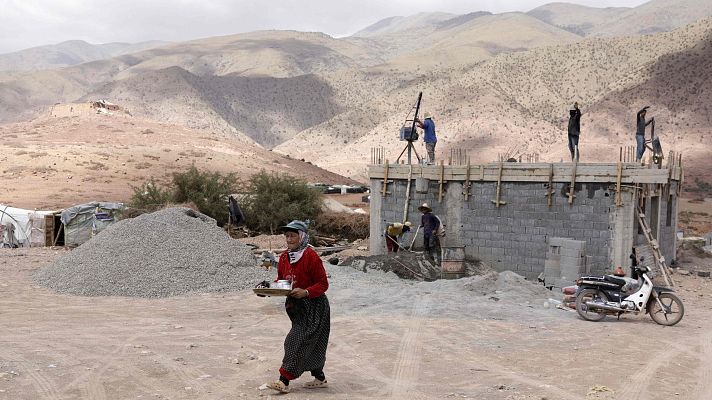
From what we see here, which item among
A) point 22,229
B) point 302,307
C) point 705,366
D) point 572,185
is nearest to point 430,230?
point 572,185

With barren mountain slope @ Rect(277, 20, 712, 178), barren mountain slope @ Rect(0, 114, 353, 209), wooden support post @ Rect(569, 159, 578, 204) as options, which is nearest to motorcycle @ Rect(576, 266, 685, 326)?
wooden support post @ Rect(569, 159, 578, 204)

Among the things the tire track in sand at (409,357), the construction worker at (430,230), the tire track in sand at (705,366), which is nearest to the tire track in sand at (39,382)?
the tire track in sand at (409,357)

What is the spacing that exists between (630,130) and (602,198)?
49.4 metres

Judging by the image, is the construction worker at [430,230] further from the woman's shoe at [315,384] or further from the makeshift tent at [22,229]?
the makeshift tent at [22,229]

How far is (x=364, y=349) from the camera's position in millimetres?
9125

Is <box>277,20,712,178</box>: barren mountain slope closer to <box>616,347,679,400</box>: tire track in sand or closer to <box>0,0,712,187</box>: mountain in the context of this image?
<box>0,0,712,187</box>: mountain

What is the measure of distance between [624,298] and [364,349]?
455cm

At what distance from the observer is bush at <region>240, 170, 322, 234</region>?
23672mm

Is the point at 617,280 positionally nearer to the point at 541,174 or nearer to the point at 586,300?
the point at 586,300

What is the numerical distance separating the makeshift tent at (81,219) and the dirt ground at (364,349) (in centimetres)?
721

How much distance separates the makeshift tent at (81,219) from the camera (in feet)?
68.0

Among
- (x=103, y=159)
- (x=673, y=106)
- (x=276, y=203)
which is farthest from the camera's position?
(x=673, y=106)

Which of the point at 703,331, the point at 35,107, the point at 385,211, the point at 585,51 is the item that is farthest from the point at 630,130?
the point at 35,107

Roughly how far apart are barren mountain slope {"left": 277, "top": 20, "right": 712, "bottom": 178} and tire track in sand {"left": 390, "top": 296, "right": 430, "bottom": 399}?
4708 centimetres
